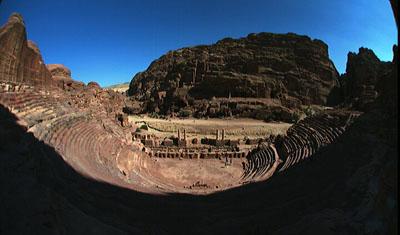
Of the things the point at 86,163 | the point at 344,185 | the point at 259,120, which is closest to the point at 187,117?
the point at 259,120

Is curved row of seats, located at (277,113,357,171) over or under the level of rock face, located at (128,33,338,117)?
under

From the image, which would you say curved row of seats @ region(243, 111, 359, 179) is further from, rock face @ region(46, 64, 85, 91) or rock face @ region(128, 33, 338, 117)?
rock face @ region(128, 33, 338, 117)

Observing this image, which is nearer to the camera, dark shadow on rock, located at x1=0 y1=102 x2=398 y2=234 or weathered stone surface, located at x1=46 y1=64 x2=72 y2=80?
dark shadow on rock, located at x1=0 y1=102 x2=398 y2=234

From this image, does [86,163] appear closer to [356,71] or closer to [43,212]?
[43,212]

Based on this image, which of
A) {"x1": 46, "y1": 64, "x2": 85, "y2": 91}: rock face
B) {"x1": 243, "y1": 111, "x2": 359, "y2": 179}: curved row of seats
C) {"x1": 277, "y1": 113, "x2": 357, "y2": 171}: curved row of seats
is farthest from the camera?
{"x1": 46, "y1": 64, "x2": 85, "y2": 91}: rock face

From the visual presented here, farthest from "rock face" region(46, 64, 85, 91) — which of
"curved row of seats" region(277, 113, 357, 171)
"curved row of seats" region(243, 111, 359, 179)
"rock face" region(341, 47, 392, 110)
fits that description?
"rock face" region(341, 47, 392, 110)

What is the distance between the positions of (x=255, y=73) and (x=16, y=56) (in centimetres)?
5824

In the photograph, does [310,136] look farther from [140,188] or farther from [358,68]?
[358,68]

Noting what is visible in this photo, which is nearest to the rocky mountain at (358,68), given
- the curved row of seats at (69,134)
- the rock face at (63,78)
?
the rock face at (63,78)

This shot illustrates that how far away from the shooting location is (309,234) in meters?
7.08

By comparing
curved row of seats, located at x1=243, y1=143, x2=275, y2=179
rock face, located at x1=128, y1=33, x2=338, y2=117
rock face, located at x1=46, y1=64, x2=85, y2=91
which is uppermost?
rock face, located at x1=128, y1=33, x2=338, y2=117

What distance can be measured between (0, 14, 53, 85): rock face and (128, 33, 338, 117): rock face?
4053cm

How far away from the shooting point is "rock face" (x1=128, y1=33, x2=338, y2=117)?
61.4 m

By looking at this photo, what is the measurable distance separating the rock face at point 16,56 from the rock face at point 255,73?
40.5m
